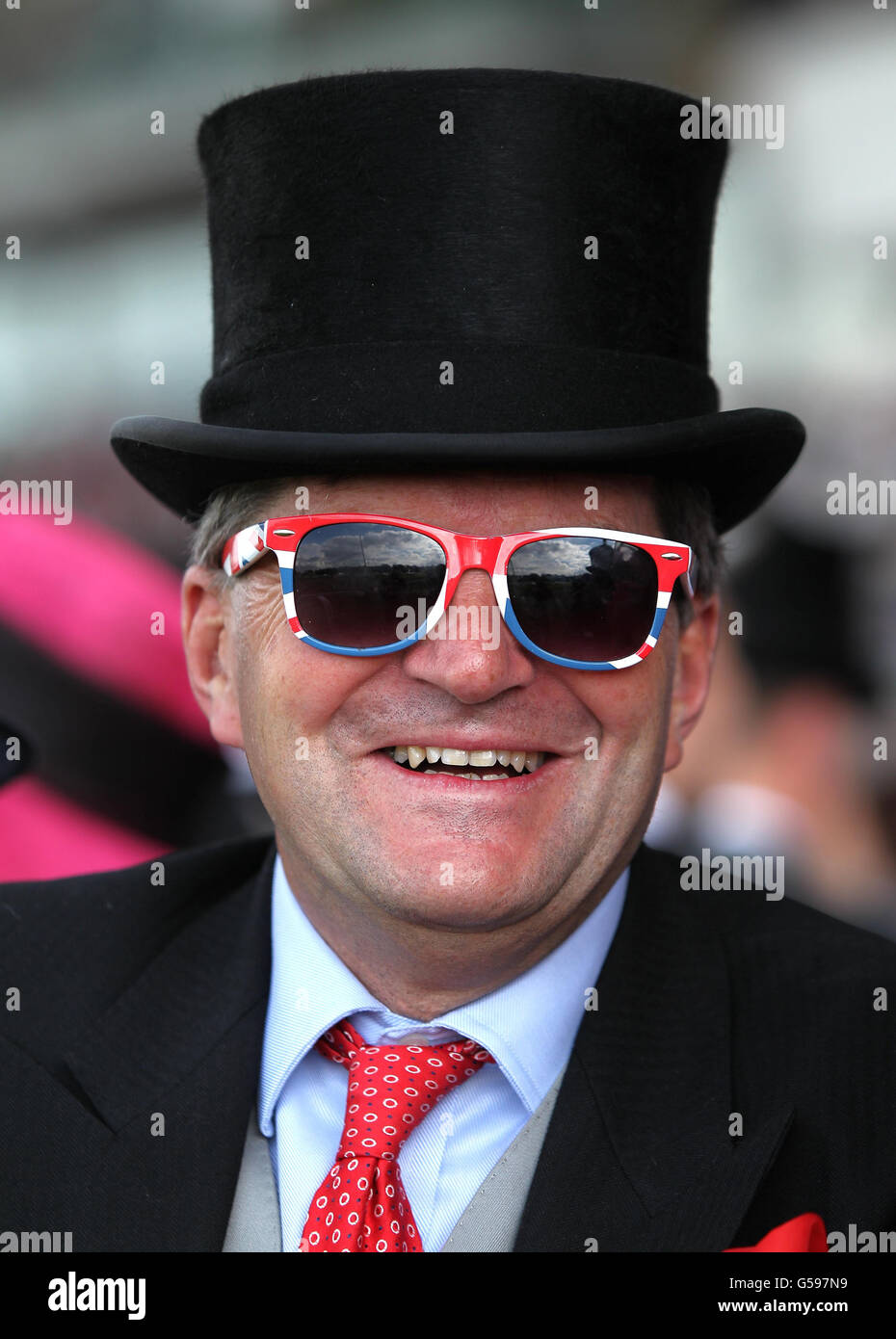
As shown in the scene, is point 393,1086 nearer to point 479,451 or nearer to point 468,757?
point 468,757

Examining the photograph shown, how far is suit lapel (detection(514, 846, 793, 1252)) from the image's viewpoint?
2.00m

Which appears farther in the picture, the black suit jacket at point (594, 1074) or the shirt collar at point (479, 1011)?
the shirt collar at point (479, 1011)

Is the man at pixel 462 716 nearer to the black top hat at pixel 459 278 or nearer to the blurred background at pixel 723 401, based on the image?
the black top hat at pixel 459 278

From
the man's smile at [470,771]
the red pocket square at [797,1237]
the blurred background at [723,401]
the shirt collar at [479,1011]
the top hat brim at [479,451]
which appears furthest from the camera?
the blurred background at [723,401]

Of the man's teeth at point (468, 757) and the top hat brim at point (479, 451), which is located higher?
the top hat brim at point (479, 451)

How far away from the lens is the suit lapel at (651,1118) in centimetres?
200

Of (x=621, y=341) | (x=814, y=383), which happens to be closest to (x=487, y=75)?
(x=621, y=341)

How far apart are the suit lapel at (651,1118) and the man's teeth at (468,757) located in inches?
16.0

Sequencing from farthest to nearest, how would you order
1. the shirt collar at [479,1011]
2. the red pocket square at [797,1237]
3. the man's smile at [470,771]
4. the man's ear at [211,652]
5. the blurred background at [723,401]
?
the blurred background at [723,401]
the man's ear at [211,652]
the shirt collar at [479,1011]
the man's smile at [470,771]
the red pocket square at [797,1237]

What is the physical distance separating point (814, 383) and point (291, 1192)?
11.9ft

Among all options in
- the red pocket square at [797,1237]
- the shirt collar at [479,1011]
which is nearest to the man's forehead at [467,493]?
the shirt collar at [479,1011]

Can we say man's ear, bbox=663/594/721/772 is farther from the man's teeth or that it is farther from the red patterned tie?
the red patterned tie

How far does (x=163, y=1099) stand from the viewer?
87.7 inches

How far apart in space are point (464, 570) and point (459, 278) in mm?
442
